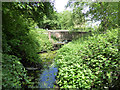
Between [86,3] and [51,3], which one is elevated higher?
[86,3]

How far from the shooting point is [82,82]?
1842mm

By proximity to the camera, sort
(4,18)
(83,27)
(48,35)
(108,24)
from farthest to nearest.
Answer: (48,35)
(83,27)
(108,24)
(4,18)

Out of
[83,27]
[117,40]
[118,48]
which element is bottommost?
[118,48]

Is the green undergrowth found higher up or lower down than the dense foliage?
lower down

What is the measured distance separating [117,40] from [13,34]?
2.78 meters

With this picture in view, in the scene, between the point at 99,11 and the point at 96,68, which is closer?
the point at 96,68

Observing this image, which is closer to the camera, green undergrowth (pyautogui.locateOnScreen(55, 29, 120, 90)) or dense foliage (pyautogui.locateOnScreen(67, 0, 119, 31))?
green undergrowth (pyautogui.locateOnScreen(55, 29, 120, 90))

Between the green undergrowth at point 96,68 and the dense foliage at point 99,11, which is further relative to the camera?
the dense foliage at point 99,11

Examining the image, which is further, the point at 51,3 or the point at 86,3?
the point at 86,3

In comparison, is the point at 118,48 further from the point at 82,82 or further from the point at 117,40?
the point at 82,82

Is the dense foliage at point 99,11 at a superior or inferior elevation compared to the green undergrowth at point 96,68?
superior

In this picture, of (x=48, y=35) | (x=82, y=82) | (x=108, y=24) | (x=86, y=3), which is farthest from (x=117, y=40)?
(x=48, y=35)

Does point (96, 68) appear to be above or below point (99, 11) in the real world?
below

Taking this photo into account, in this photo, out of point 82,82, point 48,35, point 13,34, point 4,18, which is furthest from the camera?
point 48,35
